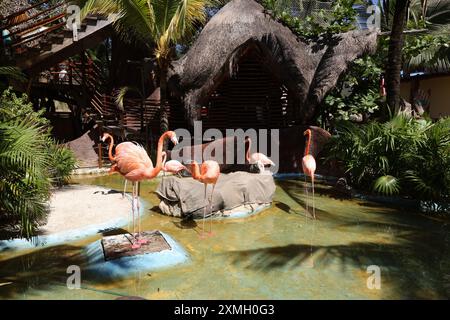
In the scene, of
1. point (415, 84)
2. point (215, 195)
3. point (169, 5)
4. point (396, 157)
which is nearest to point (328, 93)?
point (396, 157)

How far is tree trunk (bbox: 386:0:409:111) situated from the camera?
26.6 ft

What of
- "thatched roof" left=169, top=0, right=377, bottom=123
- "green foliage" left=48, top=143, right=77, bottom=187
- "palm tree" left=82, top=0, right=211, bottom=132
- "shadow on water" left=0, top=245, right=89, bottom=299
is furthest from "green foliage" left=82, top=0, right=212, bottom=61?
"shadow on water" left=0, top=245, right=89, bottom=299

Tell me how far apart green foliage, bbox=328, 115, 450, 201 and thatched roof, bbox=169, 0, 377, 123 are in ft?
10.3

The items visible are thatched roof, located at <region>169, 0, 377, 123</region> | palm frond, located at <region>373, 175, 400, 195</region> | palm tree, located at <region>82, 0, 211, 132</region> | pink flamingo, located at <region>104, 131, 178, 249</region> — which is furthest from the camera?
thatched roof, located at <region>169, 0, 377, 123</region>

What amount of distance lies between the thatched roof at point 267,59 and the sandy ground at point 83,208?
15.5ft

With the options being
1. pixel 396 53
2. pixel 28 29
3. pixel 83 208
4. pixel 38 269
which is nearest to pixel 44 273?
pixel 38 269

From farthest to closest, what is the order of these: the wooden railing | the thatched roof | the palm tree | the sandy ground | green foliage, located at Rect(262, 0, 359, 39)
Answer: green foliage, located at Rect(262, 0, 359, 39) < the thatched roof < the wooden railing < the palm tree < the sandy ground

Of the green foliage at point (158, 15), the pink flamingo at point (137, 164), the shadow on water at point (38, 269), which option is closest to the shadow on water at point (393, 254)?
the pink flamingo at point (137, 164)

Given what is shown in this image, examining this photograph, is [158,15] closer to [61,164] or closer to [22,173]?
[61,164]

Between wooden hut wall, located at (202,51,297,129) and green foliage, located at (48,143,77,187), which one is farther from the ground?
wooden hut wall, located at (202,51,297,129)

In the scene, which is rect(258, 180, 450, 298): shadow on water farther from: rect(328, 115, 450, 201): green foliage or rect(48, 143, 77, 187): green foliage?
rect(48, 143, 77, 187): green foliage

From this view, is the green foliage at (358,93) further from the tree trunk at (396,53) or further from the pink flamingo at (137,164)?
the pink flamingo at (137,164)

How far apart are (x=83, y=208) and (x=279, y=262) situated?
13.4 feet
